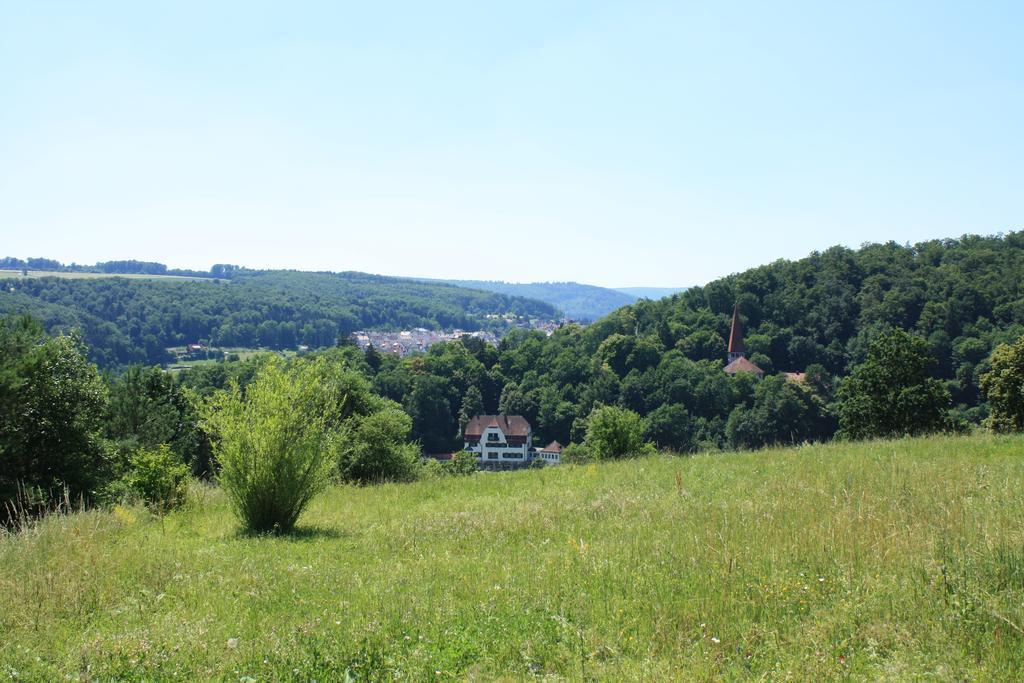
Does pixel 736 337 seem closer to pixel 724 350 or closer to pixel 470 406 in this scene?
pixel 724 350

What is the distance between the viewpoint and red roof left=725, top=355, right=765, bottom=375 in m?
90.9

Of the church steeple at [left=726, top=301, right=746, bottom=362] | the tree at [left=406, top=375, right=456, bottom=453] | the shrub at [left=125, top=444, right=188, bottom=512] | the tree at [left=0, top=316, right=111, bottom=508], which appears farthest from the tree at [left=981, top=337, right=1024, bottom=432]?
the church steeple at [left=726, top=301, right=746, bottom=362]

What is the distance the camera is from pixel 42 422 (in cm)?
1686

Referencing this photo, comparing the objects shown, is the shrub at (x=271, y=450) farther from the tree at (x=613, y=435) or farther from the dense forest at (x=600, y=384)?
the tree at (x=613, y=435)

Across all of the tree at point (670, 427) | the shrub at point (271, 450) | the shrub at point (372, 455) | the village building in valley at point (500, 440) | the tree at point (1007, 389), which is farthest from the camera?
the village building in valley at point (500, 440)

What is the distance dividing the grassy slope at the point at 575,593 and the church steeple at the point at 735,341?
9489 cm

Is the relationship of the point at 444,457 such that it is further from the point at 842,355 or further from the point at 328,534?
the point at 328,534

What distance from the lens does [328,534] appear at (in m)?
10.3

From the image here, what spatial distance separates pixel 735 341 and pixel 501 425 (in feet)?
122

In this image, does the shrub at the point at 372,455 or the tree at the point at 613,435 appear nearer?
Result: the shrub at the point at 372,455

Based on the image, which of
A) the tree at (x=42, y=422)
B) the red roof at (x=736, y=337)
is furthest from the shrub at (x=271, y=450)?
the red roof at (x=736, y=337)

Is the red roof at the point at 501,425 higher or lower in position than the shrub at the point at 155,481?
lower

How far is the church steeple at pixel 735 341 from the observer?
10162cm

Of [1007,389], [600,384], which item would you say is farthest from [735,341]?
[1007,389]
